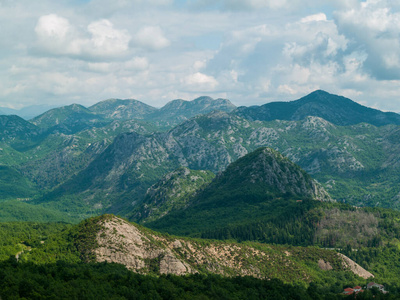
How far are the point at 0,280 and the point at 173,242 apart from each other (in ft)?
349

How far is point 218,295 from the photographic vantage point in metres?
127

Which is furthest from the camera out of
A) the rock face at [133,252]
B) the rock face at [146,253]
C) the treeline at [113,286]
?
the rock face at [146,253]

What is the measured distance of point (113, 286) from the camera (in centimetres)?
11938

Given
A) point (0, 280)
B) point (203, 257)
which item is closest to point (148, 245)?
point (203, 257)

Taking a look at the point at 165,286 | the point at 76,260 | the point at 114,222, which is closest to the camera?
the point at 165,286

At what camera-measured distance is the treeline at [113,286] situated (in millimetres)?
99000

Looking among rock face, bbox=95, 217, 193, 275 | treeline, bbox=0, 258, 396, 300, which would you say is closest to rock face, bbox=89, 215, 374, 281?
rock face, bbox=95, 217, 193, 275

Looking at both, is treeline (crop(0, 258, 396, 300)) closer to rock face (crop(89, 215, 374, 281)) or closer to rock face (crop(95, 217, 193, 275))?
rock face (crop(95, 217, 193, 275))

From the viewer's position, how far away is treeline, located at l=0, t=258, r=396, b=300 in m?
99.0

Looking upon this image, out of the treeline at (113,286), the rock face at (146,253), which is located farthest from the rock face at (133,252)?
the treeline at (113,286)

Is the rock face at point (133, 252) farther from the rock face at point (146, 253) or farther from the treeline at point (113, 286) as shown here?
the treeline at point (113, 286)

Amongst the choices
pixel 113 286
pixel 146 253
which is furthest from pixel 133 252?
pixel 113 286

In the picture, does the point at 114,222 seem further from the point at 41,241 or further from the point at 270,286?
the point at 270,286

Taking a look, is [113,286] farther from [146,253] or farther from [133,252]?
[146,253]
